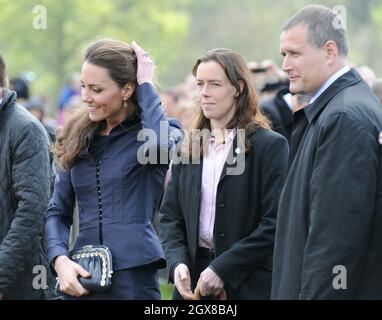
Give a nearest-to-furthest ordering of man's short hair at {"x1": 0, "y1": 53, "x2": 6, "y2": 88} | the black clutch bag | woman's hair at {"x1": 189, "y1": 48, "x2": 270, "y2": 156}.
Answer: the black clutch bag
woman's hair at {"x1": 189, "y1": 48, "x2": 270, "y2": 156}
man's short hair at {"x1": 0, "y1": 53, "x2": 6, "y2": 88}

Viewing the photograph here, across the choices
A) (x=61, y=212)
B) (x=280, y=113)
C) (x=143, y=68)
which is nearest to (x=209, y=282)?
(x=61, y=212)

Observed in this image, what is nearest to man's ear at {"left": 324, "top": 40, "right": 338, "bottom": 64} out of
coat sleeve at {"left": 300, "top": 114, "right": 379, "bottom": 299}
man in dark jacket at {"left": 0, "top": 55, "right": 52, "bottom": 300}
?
coat sleeve at {"left": 300, "top": 114, "right": 379, "bottom": 299}

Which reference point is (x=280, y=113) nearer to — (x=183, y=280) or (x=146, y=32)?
(x=183, y=280)

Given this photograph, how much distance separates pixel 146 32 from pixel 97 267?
27.6 m

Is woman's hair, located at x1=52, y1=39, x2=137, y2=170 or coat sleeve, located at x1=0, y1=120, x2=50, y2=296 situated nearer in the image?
woman's hair, located at x1=52, y1=39, x2=137, y2=170

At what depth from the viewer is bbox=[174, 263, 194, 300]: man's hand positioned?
5930 mm

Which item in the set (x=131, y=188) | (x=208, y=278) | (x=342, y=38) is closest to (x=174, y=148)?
(x=131, y=188)

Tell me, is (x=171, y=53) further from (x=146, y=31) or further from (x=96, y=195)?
(x=96, y=195)

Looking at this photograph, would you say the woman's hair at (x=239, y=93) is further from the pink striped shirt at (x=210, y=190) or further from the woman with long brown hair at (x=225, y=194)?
the pink striped shirt at (x=210, y=190)

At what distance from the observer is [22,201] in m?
6.05

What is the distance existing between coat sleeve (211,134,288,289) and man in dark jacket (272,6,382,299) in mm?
765

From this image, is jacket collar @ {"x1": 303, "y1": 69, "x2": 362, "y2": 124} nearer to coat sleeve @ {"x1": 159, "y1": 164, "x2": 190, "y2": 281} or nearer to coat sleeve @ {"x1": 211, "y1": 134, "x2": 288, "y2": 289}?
coat sleeve @ {"x1": 211, "y1": 134, "x2": 288, "y2": 289}

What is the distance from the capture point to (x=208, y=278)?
582 cm

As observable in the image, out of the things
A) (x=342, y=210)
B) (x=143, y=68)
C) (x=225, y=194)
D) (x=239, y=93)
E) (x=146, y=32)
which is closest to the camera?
(x=342, y=210)
